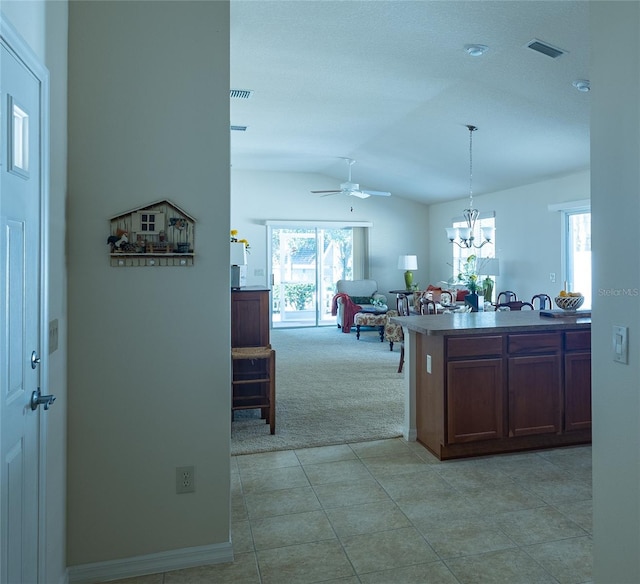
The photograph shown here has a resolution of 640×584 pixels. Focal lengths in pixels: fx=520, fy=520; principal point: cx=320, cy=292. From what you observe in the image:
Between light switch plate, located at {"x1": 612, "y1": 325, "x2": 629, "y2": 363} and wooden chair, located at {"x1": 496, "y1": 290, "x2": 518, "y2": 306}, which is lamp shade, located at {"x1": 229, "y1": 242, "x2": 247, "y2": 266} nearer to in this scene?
light switch plate, located at {"x1": 612, "y1": 325, "x2": 629, "y2": 363}

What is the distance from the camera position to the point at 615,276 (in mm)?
1638

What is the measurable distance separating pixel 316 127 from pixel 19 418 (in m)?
6.13

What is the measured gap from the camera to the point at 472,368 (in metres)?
3.50

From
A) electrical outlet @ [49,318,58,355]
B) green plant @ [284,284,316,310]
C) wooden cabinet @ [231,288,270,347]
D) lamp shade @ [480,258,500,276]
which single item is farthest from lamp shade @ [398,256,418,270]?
electrical outlet @ [49,318,58,355]

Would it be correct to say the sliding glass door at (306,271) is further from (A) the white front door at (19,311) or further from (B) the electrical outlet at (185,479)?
(A) the white front door at (19,311)

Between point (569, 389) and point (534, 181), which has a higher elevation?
point (534, 181)

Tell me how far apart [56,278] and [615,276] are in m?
2.00

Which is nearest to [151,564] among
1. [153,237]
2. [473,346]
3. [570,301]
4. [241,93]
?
[153,237]

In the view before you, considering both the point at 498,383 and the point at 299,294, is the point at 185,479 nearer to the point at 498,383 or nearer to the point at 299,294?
the point at 498,383

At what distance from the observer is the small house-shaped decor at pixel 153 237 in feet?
7.31

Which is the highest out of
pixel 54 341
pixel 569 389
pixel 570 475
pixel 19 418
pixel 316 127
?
pixel 316 127

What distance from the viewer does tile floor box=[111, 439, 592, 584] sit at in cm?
227

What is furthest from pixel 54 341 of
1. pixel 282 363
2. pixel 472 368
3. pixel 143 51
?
pixel 282 363

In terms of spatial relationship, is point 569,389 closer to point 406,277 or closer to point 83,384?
point 83,384
